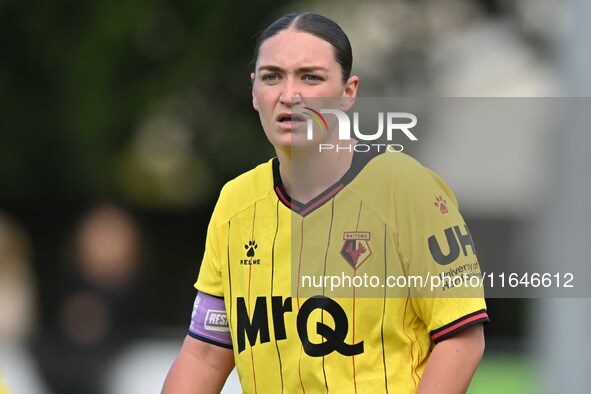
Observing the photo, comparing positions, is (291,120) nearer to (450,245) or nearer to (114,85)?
(450,245)

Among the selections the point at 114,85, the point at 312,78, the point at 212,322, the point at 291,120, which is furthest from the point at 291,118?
the point at 114,85

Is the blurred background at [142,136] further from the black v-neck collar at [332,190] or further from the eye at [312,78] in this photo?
the eye at [312,78]

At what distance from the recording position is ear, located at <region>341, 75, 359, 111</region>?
3.98 m

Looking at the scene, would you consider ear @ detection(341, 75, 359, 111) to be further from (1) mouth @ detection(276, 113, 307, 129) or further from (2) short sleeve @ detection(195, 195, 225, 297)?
(2) short sleeve @ detection(195, 195, 225, 297)

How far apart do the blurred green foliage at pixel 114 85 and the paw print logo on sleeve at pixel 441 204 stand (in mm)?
9330

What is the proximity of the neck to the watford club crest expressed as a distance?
0.20m

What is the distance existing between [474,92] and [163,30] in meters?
3.85

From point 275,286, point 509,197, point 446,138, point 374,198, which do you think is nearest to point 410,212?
point 374,198

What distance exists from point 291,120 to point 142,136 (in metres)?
9.63

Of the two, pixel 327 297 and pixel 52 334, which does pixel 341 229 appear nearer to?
pixel 327 297

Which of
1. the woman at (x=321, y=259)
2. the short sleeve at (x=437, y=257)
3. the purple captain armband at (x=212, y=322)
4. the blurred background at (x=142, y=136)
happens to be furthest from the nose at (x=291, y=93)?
the blurred background at (x=142, y=136)

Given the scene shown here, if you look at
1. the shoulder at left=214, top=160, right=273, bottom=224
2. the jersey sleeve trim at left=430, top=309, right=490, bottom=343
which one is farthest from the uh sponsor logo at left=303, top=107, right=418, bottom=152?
the jersey sleeve trim at left=430, top=309, right=490, bottom=343

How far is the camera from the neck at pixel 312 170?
4016 millimetres

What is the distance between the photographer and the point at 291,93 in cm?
389
